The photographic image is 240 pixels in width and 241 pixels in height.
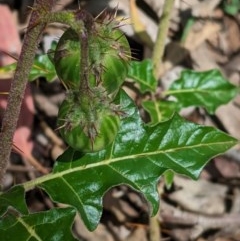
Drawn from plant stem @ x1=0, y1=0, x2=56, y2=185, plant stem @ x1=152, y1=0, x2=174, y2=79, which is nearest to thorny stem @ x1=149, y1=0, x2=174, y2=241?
plant stem @ x1=152, y1=0, x2=174, y2=79

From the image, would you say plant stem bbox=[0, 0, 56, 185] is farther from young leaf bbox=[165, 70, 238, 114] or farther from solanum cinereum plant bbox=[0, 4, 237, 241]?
young leaf bbox=[165, 70, 238, 114]

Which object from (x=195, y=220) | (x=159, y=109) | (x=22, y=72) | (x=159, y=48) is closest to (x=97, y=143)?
(x=22, y=72)

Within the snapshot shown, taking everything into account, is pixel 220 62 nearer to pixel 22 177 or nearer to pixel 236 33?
pixel 236 33

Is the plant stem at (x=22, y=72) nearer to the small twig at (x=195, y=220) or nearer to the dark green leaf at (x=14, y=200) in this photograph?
the dark green leaf at (x=14, y=200)

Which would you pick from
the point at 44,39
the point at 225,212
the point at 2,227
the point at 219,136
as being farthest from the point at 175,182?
the point at 2,227

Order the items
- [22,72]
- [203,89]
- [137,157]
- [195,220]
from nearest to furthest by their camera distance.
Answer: [22,72] < [137,157] < [203,89] < [195,220]

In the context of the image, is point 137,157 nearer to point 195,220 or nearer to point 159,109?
point 159,109
